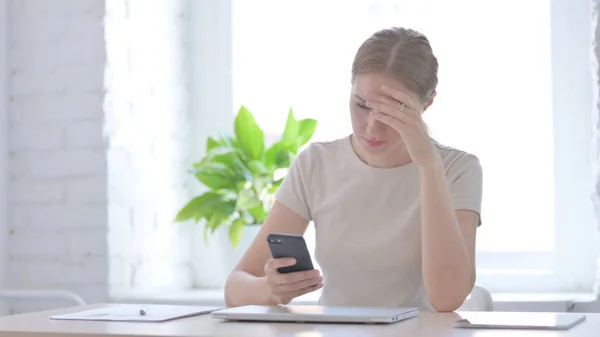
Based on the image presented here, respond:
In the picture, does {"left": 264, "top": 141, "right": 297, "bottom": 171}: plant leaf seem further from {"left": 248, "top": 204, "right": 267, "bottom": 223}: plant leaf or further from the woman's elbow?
the woman's elbow

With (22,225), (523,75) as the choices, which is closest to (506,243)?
(523,75)

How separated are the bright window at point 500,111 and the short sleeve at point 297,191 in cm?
84

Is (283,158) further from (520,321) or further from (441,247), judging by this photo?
(520,321)

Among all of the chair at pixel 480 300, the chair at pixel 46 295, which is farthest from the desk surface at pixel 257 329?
the chair at pixel 46 295

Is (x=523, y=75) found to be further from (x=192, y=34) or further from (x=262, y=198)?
(x=192, y=34)

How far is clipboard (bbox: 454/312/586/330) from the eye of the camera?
4.37ft

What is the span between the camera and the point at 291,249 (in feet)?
5.32

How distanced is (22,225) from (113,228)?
29cm

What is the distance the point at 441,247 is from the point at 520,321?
0.37 m

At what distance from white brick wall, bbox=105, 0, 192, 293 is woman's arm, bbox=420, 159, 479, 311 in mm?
1243

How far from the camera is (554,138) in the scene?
2684mm

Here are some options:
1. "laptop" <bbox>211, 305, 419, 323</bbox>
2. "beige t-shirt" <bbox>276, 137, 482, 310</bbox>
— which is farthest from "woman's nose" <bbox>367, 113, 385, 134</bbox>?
"laptop" <bbox>211, 305, 419, 323</bbox>

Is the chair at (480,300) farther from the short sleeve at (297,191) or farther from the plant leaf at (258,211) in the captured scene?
the plant leaf at (258,211)

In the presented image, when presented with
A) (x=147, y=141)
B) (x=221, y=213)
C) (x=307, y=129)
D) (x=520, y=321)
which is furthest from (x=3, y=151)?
(x=520, y=321)
